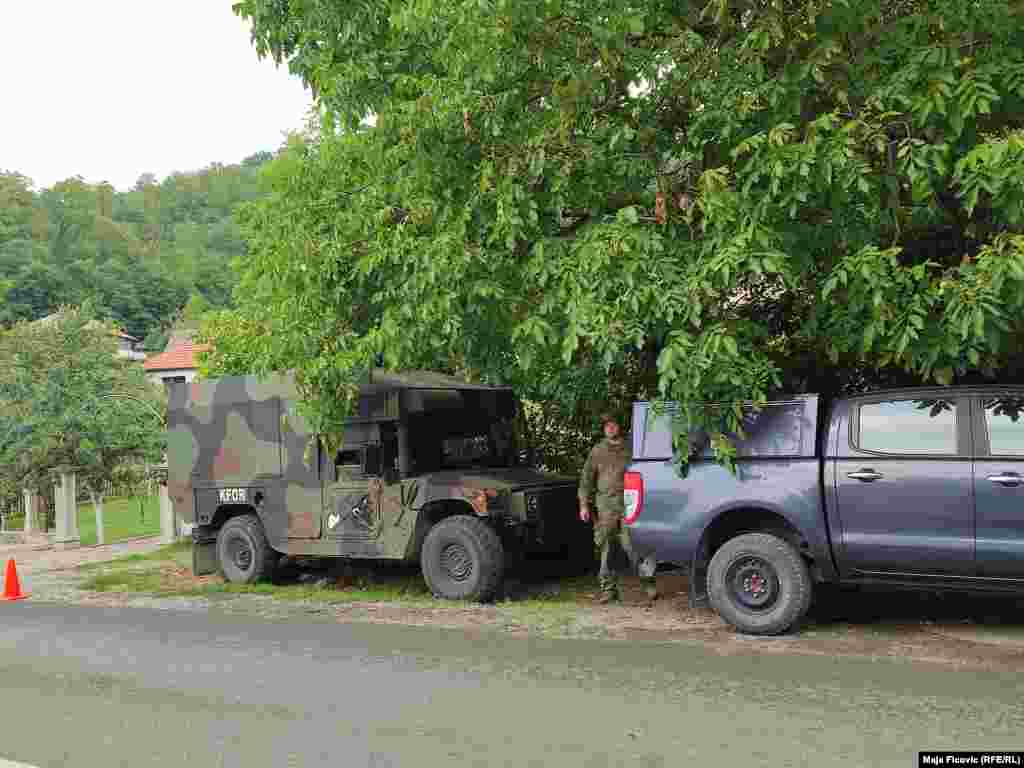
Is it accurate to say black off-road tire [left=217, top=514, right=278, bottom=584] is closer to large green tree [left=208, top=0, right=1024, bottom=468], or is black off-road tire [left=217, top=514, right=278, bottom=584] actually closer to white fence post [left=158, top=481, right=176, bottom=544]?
large green tree [left=208, top=0, right=1024, bottom=468]

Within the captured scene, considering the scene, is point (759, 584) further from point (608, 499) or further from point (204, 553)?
point (204, 553)

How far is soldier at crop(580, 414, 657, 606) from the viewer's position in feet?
32.8

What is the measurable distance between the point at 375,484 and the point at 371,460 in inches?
10.9

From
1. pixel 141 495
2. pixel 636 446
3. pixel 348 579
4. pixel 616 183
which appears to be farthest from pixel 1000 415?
pixel 141 495

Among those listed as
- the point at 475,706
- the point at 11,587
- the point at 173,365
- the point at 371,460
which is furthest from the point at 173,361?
the point at 475,706

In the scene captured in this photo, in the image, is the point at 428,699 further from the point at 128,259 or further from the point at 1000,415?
the point at 128,259

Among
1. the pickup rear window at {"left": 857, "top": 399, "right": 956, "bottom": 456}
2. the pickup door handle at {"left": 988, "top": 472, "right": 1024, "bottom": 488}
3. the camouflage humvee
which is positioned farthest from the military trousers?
the pickup door handle at {"left": 988, "top": 472, "right": 1024, "bottom": 488}

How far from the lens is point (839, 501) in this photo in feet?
25.3

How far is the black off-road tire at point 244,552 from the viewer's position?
1180 cm

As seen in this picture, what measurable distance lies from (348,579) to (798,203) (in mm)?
7008

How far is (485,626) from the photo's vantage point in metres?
8.80

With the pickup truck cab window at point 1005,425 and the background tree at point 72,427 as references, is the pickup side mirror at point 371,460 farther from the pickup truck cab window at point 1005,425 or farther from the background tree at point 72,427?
the background tree at point 72,427

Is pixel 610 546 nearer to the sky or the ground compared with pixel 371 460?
nearer to the ground

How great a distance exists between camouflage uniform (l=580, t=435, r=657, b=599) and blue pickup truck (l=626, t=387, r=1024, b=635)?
1.36 m
